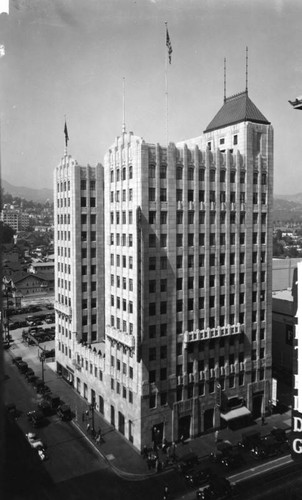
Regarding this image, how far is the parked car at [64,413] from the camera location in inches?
2172

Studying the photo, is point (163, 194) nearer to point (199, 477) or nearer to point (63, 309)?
point (199, 477)

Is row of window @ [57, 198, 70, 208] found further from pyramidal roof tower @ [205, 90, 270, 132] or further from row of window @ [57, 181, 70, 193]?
pyramidal roof tower @ [205, 90, 270, 132]

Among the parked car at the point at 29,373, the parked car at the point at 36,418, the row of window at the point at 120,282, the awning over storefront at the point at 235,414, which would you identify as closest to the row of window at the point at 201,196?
the row of window at the point at 120,282

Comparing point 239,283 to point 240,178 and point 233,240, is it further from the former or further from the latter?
point 240,178

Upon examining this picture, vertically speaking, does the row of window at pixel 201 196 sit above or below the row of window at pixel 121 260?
above

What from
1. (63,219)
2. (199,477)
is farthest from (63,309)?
(199,477)

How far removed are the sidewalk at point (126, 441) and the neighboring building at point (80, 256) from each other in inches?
239

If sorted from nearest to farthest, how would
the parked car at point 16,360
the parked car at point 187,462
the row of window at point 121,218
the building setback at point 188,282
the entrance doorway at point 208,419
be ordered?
the parked car at point 187,462
the building setback at point 188,282
the row of window at point 121,218
the entrance doorway at point 208,419
the parked car at point 16,360

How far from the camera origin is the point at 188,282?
51719mm

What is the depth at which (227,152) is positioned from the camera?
174 feet

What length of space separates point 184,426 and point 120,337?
12.8 m

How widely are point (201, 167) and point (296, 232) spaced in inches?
533

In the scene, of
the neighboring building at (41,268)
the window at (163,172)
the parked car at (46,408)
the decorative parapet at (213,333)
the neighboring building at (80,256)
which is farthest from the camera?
the neighboring building at (41,268)

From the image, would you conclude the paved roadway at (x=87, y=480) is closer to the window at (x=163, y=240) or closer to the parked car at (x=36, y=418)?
the parked car at (x=36, y=418)
